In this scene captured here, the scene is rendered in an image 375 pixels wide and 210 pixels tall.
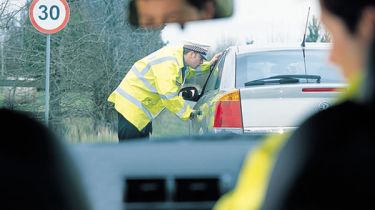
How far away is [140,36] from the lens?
3.44 meters

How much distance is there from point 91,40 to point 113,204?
1.92 metres

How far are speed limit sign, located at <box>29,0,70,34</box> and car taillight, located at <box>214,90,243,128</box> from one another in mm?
1567

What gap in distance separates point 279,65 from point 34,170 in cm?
484

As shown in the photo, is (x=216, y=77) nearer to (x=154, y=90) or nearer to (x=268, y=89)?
(x=154, y=90)

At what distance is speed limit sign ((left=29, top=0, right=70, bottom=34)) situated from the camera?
4.11 m

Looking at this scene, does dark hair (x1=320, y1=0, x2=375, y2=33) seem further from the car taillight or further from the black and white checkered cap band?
the black and white checkered cap band

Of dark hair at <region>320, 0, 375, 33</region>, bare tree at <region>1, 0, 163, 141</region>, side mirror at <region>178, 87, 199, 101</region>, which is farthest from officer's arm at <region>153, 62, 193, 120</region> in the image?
dark hair at <region>320, 0, 375, 33</region>

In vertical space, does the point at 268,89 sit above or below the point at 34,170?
above

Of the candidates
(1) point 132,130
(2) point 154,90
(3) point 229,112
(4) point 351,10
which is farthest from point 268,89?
(4) point 351,10

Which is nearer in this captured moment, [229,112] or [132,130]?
[229,112]

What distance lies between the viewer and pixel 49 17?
16.1ft

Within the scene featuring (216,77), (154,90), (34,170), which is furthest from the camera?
(154,90)

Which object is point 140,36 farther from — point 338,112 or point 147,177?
point 338,112

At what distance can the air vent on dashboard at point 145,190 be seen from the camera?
2152mm
